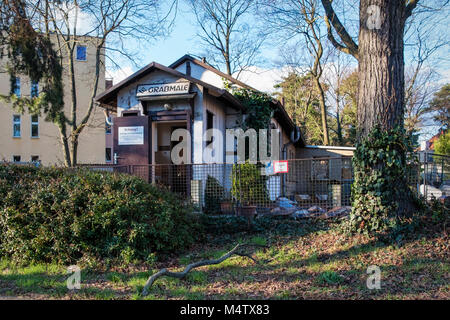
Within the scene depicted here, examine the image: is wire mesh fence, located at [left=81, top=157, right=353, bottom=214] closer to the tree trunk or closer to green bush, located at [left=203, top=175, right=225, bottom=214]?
green bush, located at [left=203, top=175, right=225, bottom=214]

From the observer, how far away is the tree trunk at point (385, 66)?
6.52 metres

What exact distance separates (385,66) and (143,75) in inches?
294

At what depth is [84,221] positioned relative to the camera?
606 cm

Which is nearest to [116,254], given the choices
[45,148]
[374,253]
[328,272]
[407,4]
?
[328,272]

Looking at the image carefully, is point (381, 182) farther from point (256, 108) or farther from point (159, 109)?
point (159, 109)

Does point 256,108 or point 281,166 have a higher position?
point 256,108

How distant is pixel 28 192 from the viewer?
6.67 m

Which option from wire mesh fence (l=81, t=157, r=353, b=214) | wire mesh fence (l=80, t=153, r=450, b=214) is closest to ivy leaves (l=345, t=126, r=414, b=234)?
wire mesh fence (l=80, t=153, r=450, b=214)

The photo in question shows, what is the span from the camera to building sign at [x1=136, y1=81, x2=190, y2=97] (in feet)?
35.1

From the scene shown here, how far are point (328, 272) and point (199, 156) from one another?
658 cm

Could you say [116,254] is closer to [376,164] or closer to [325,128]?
[376,164]

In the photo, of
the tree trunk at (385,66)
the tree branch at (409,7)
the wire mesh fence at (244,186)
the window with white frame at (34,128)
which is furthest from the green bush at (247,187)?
the window with white frame at (34,128)

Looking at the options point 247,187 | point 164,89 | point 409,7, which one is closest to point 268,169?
point 247,187
